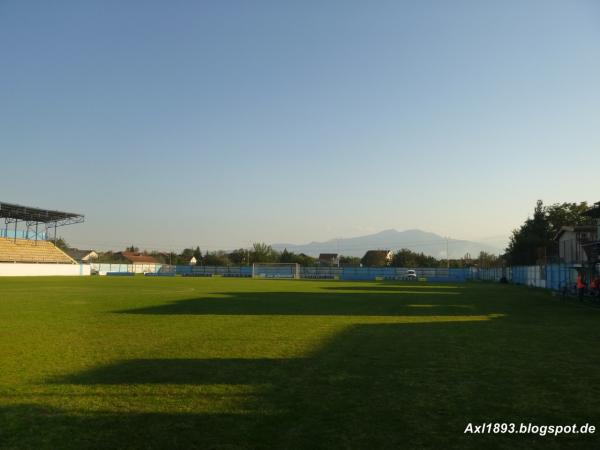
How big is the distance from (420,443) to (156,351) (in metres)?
6.50

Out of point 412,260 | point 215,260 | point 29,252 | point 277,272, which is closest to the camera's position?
point 29,252

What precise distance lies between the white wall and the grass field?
183 ft

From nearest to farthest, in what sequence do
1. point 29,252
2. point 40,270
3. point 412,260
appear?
1. point 40,270
2. point 29,252
3. point 412,260

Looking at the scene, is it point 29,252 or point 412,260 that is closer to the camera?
point 29,252

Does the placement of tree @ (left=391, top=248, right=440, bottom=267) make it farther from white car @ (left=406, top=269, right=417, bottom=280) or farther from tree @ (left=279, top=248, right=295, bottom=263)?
white car @ (left=406, top=269, right=417, bottom=280)

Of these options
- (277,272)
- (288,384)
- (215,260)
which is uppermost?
(215,260)

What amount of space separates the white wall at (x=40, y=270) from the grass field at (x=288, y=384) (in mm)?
55784

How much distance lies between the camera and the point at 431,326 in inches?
569

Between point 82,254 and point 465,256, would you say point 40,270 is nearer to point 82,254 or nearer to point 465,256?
point 82,254

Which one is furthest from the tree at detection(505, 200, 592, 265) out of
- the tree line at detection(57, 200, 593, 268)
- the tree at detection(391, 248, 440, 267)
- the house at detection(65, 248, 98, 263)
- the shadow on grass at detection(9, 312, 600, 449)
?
the house at detection(65, 248, 98, 263)

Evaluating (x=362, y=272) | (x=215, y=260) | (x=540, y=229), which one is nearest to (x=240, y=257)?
(x=215, y=260)

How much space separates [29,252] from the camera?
68.6 m

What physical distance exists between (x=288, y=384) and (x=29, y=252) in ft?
237

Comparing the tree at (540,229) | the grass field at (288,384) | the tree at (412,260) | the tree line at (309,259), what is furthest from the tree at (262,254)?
the grass field at (288,384)
